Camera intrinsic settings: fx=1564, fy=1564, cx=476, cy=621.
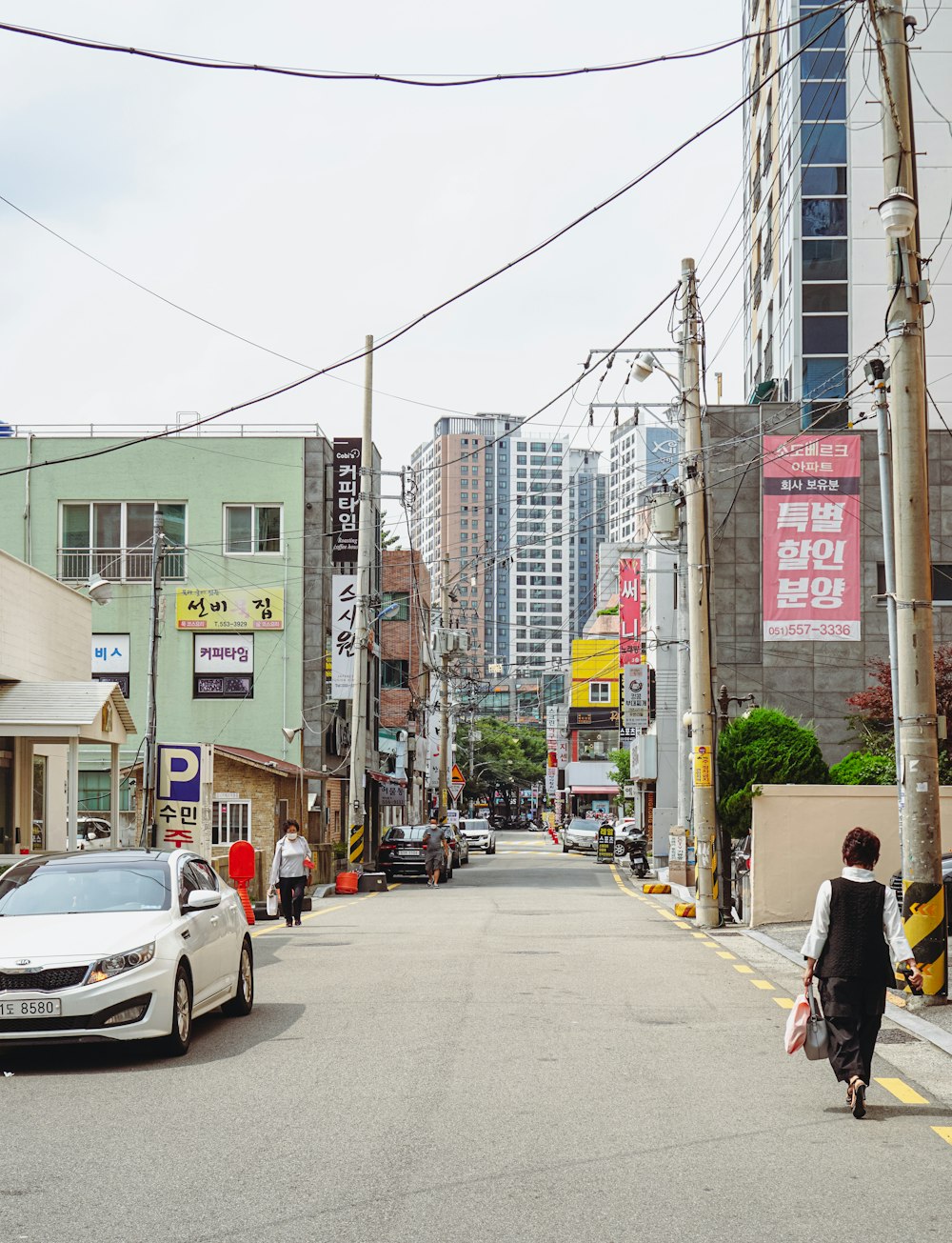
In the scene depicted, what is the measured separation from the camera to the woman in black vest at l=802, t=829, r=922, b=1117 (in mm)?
8680

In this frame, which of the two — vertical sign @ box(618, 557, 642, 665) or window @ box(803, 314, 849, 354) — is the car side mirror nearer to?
window @ box(803, 314, 849, 354)

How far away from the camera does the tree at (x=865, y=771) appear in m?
29.0

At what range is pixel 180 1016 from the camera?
10727 mm

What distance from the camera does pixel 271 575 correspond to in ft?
141

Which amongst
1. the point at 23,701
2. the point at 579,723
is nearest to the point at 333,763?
the point at 23,701

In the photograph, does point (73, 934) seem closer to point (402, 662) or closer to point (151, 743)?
point (151, 743)

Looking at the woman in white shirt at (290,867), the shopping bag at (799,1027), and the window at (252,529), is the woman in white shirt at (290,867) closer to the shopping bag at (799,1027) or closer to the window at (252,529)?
the shopping bag at (799,1027)

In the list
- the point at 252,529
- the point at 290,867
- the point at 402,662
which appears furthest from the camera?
the point at 402,662

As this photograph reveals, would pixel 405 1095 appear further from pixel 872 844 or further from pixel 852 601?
pixel 852 601

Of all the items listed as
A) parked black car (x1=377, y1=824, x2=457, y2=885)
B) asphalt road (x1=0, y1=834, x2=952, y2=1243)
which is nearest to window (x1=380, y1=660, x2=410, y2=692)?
parked black car (x1=377, y1=824, x2=457, y2=885)

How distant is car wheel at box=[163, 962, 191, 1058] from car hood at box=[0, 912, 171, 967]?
371 mm

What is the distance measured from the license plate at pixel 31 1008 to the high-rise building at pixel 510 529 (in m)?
50.4

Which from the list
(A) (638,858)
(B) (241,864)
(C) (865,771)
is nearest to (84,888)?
(B) (241,864)

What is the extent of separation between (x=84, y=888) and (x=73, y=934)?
1.16m
